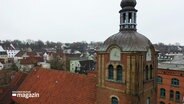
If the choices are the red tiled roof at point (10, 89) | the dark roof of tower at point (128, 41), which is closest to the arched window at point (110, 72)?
the dark roof of tower at point (128, 41)

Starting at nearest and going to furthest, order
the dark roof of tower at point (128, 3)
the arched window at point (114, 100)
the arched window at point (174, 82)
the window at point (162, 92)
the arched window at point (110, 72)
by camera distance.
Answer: the arched window at point (114, 100) → the arched window at point (110, 72) → the dark roof of tower at point (128, 3) → the arched window at point (174, 82) → the window at point (162, 92)

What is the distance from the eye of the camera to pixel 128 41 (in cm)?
1603

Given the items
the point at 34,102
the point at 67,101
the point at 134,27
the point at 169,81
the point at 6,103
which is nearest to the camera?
the point at 134,27

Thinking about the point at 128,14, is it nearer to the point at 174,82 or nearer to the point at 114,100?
the point at 114,100

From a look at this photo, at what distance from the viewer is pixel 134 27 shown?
17.5 m

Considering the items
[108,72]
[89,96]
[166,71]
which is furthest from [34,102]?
[166,71]

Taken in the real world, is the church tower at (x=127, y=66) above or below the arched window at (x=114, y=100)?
above

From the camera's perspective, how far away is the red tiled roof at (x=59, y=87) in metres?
18.9

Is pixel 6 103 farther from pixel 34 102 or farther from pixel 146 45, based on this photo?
pixel 146 45

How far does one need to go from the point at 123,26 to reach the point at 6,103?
17.7 metres

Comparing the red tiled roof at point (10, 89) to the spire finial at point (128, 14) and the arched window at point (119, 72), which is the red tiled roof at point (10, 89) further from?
the spire finial at point (128, 14)

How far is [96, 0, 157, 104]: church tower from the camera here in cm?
1528

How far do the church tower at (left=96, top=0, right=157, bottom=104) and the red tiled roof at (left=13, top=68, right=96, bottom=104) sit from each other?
171 cm

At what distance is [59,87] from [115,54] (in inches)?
325
